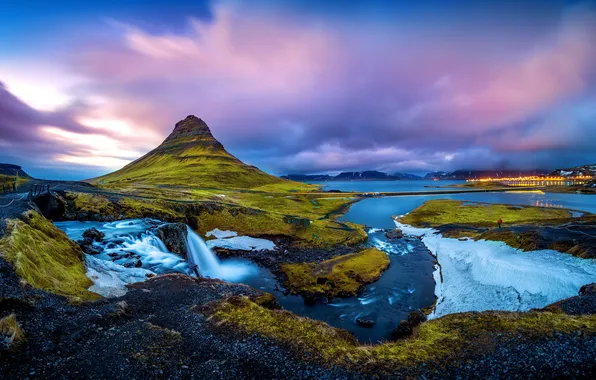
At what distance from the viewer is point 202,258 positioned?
4131 centimetres

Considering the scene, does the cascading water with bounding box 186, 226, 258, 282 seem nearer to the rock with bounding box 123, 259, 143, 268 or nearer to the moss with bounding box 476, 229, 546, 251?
the rock with bounding box 123, 259, 143, 268

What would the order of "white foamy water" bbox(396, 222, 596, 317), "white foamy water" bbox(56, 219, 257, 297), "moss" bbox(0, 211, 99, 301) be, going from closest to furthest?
"moss" bbox(0, 211, 99, 301) → "white foamy water" bbox(56, 219, 257, 297) → "white foamy water" bbox(396, 222, 596, 317)

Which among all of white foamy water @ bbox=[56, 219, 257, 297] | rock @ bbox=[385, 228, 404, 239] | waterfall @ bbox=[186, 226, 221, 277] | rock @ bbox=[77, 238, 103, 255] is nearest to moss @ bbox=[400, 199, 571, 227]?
rock @ bbox=[385, 228, 404, 239]

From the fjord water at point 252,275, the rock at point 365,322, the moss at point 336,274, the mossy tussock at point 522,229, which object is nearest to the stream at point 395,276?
the fjord water at point 252,275

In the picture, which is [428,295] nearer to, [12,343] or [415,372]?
[415,372]

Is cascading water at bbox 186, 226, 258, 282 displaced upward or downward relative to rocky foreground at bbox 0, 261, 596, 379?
downward

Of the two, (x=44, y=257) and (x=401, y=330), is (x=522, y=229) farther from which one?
(x=44, y=257)

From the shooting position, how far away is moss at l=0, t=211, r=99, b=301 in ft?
53.1

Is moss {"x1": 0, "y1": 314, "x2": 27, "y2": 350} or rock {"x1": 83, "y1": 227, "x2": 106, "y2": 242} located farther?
rock {"x1": 83, "y1": 227, "x2": 106, "y2": 242}

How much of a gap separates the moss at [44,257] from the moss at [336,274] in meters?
21.2

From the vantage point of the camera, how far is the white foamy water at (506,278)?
988 inches

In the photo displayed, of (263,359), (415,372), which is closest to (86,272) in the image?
(263,359)

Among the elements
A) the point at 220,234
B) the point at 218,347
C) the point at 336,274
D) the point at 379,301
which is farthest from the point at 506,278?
the point at 220,234

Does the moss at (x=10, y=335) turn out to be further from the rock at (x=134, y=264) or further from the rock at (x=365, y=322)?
the rock at (x=365, y=322)
